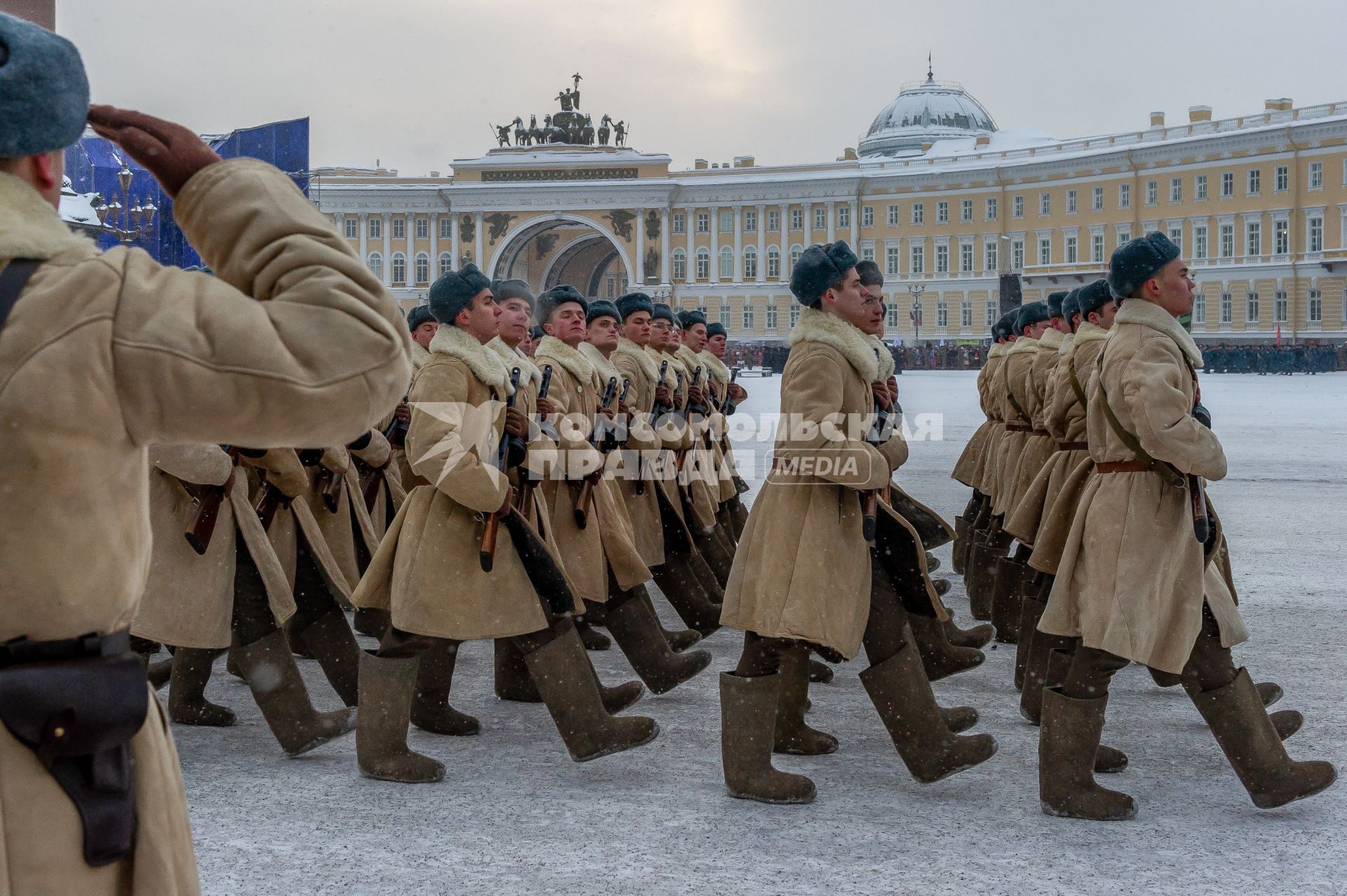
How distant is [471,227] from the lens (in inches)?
2606

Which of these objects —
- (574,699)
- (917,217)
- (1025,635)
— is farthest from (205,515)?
(917,217)

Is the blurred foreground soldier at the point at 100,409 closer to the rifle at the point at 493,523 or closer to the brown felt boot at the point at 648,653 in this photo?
the rifle at the point at 493,523

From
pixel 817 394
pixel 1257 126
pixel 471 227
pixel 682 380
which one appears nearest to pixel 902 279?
pixel 1257 126

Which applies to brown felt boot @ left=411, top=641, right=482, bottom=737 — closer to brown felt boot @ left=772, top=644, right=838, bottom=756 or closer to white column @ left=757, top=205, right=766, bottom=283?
brown felt boot @ left=772, top=644, right=838, bottom=756

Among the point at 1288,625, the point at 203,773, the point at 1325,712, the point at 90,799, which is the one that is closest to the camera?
the point at 90,799

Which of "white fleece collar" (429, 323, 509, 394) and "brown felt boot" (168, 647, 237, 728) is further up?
"white fleece collar" (429, 323, 509, 394)

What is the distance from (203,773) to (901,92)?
256 feet

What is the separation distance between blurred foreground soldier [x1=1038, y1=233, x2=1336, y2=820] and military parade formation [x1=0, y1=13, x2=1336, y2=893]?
1 centimetres

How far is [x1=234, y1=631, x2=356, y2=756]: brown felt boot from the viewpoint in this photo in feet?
14.4

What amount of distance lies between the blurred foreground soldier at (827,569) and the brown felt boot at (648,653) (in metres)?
1.01

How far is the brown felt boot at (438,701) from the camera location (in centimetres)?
480

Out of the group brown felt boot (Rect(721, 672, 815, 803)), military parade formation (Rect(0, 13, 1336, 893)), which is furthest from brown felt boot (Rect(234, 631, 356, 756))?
brown felt boot (Rect(721, 672, 815, 803))

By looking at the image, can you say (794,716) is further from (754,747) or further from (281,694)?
(281,694)

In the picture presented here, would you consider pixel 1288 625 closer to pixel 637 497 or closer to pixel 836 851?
pixel 637 497
